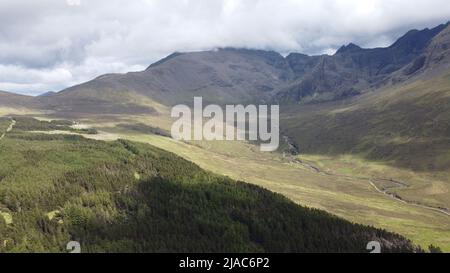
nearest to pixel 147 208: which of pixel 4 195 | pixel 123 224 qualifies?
pixel 123 224

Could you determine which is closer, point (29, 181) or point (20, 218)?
point (20, 218)

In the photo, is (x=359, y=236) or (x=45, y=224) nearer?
(x=45, y=224)

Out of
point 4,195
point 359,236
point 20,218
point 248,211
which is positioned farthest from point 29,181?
point 359,236
